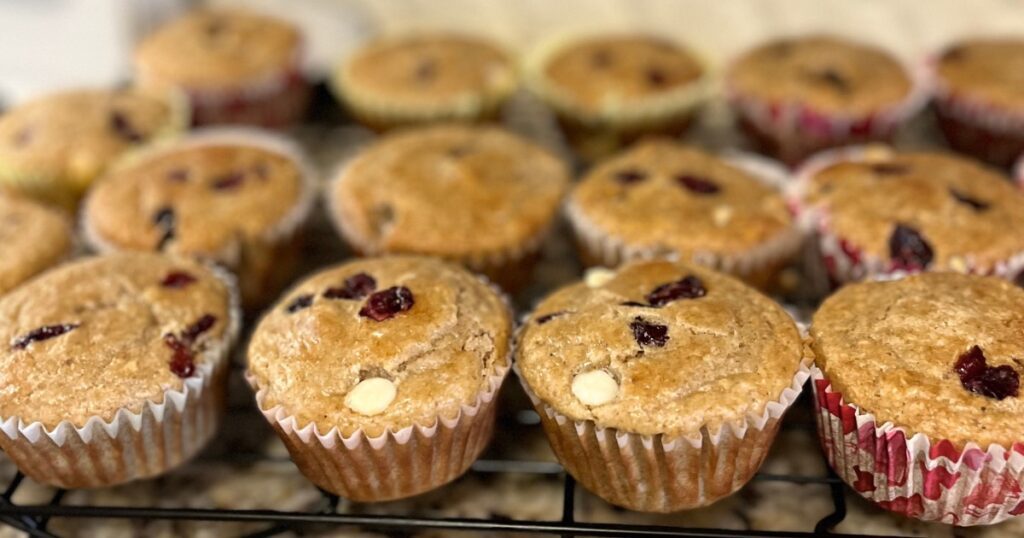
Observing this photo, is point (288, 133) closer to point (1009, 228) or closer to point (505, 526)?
point (505, 526)

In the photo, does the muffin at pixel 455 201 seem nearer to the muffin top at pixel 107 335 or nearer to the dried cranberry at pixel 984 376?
the muffin top at pixel 107 335

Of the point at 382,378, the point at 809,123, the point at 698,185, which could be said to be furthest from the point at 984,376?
the point at 809,123

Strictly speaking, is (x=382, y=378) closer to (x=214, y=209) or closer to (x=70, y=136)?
(x=214, y=209)

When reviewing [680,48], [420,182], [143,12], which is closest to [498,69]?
[680,48]

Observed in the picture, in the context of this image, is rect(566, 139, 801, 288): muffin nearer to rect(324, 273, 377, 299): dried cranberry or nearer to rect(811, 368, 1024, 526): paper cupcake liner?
rect(811, 368, 1024, 526): paper cupcake liner

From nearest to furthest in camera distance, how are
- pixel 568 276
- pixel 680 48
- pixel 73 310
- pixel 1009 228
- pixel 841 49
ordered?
pixel 73 310
pixel 1009 228
pixel 568 276
pixel 841 49
pixel 680 48

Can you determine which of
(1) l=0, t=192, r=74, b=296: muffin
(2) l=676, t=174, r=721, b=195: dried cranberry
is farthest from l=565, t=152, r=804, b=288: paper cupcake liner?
(1) l=0, t=192, r=74, b=296: muffin
